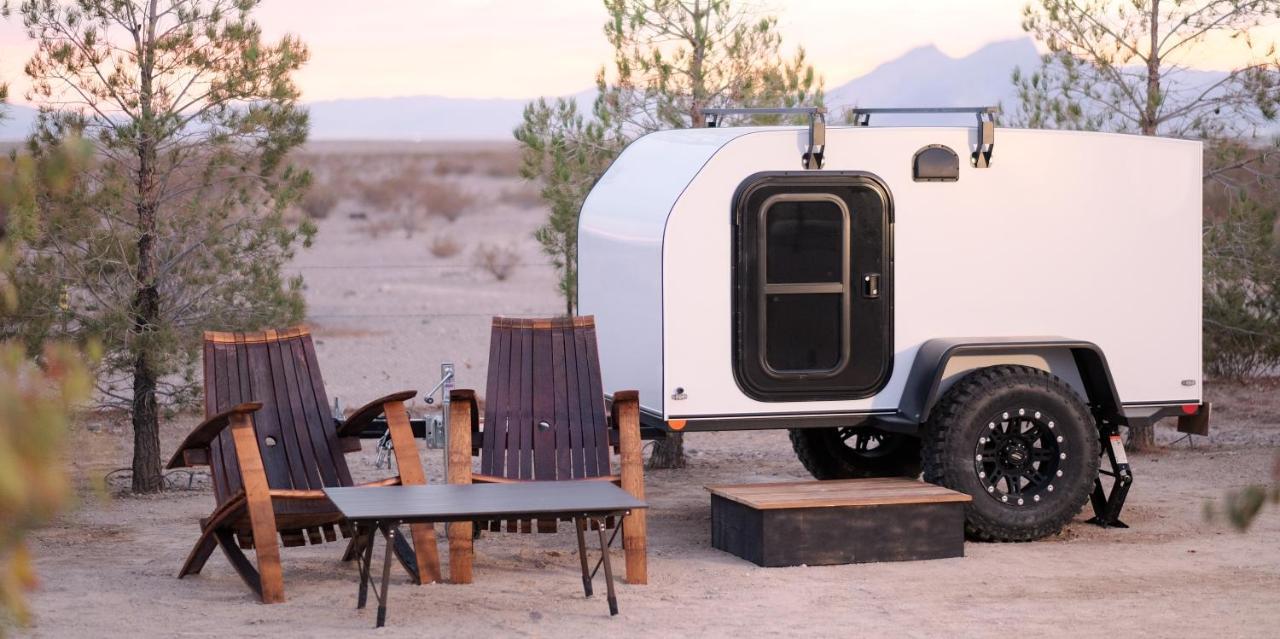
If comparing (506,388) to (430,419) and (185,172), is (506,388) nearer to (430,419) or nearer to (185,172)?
(430,419)

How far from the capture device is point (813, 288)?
6832 mm

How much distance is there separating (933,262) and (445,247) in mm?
26162

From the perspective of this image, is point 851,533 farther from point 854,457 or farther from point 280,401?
point 280,401

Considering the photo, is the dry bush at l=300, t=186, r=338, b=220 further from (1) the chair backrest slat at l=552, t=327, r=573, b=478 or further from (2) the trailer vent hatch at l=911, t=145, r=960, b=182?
(2) the trailer vent hatch at l=911, t=145, r=960, b=182

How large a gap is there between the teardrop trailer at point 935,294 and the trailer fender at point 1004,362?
12 mm

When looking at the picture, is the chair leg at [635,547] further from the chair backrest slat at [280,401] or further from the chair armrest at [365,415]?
the chair backrest slat at [280,401]

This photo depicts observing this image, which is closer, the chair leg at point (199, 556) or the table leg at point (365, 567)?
the table leg at point (365, 567)

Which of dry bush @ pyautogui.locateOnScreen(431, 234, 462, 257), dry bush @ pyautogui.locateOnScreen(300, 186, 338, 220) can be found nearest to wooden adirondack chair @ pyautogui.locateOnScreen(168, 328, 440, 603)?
dry bush @ pyautogui.locateOnScreen(431, 234, 462, 257)

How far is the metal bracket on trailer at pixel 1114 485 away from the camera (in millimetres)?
7129

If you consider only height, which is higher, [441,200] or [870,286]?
[441,200]

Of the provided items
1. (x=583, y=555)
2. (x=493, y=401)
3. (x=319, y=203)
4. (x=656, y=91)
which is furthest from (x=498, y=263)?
(x=583, y=555)

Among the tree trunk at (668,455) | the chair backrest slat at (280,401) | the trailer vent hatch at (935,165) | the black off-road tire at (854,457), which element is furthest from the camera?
the tree trunk at (668,455)

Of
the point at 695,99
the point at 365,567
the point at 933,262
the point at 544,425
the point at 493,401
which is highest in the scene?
the point at 695,99

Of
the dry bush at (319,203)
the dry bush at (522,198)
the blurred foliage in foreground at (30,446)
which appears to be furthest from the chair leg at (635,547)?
the dry bush at (522,198)
